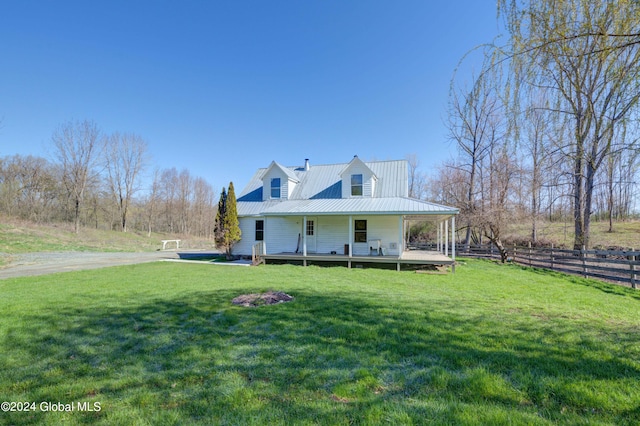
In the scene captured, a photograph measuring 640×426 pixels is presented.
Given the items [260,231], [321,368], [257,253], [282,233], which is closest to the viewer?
[321,368]

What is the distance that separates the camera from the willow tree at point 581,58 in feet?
8.77

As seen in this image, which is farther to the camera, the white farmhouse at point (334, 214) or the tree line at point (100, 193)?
the tree line at point (100, 193)

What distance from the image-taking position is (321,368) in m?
3.28

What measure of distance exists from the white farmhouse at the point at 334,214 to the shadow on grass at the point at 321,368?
860cm

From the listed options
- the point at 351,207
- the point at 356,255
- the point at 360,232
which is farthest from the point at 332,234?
the point at 351,207

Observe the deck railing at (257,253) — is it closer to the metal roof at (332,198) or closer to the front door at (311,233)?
the metal roof at (332,198)

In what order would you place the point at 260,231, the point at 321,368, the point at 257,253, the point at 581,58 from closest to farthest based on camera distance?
1. the point at 581,58
2. the point at 321,368
3. the point at 257,253
4. the point at 260,231

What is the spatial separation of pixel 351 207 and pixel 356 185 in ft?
8.10

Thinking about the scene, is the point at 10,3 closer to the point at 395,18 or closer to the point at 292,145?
the point at 395,18

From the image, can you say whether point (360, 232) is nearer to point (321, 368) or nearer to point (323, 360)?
point (323, 360)

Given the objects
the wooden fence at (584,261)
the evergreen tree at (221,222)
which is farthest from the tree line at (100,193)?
the wooden fence at (584,261)

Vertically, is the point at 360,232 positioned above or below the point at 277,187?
below

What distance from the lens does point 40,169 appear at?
31.8m

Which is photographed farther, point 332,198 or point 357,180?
point 332,198
